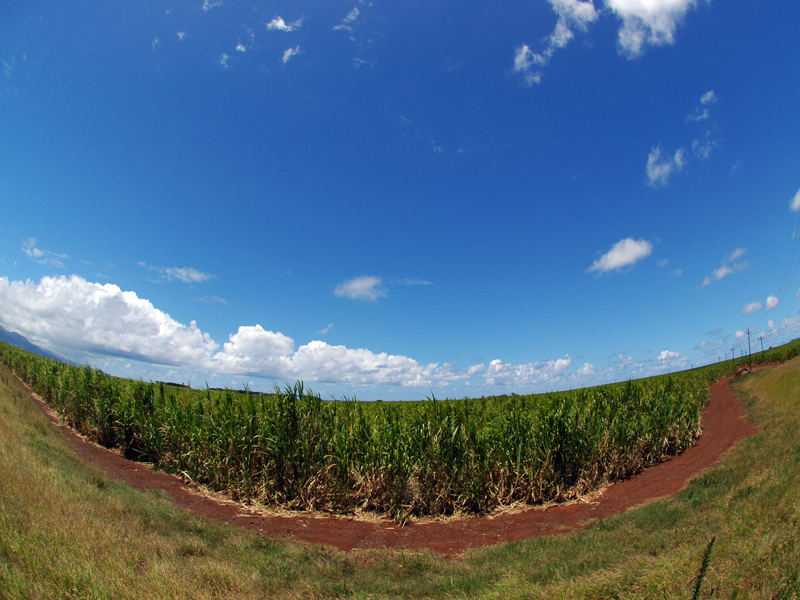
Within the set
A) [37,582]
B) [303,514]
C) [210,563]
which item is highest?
[37,582]

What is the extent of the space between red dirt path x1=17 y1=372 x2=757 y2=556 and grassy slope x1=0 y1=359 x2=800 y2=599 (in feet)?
2.96

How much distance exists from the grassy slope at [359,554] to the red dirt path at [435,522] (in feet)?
2.96

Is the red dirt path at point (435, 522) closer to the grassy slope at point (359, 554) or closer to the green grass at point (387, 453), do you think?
the green grass at point (387, 453)

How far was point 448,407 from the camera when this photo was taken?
34.9 feet

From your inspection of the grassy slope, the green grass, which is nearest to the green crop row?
the green grass

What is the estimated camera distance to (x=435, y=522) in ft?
28.4

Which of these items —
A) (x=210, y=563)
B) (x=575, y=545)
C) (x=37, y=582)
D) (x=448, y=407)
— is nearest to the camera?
(x=37, y=582)

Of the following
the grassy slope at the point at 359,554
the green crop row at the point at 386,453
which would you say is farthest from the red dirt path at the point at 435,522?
the grassy slope at the point at 359,554

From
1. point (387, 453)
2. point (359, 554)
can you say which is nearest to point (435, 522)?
point (387, 453)

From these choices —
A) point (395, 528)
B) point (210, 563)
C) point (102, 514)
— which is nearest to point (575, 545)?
point (395, 528)

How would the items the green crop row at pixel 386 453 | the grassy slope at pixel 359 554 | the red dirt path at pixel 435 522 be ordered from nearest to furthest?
the grassy slope at pixel 359 554 → the red dirt path at pixel 435 522 → the green crop row at pixel 386 453

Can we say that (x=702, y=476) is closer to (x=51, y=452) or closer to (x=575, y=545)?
(x=575, y=545)

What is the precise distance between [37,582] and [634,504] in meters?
10.8

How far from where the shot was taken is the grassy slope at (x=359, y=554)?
3668mm
